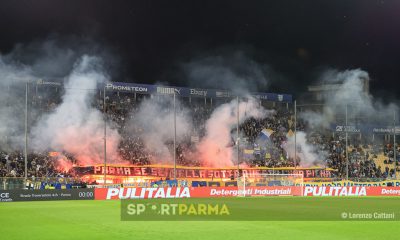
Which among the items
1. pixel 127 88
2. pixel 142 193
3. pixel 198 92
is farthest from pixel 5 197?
pixel 198 92

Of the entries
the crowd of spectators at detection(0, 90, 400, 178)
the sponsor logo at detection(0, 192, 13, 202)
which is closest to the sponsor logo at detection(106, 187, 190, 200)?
the sponsor logo at detection(0, 192, 13, 202)

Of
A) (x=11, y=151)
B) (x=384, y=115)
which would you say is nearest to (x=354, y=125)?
(x=384, y=115)

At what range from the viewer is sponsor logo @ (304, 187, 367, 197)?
171 ft

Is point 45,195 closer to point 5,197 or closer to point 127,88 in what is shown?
point 5,197

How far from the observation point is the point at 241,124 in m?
78.3

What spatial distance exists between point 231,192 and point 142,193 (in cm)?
905

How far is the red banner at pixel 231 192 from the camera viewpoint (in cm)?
4506

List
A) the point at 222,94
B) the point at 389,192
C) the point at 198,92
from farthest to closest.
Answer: the point at 222,94
the point at 198,92
the point at 389,192

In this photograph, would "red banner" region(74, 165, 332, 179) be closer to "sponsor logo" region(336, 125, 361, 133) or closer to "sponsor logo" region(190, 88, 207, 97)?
"sponsor logo" region(336, 125, 361, 133)

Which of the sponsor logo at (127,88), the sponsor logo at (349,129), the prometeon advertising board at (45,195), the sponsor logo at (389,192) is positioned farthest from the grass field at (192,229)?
the sponsor logo at (349,129)

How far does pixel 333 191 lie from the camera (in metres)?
52.4

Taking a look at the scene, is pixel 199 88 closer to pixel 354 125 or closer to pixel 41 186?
pixel 354 125

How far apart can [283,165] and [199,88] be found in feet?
56.1

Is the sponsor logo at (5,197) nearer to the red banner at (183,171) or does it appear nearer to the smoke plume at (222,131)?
the red banner at (183,171)
